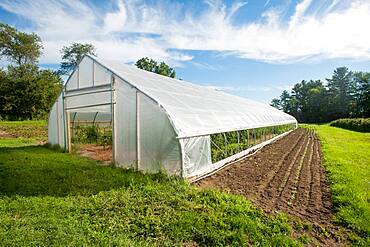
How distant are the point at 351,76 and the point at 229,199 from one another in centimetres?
7210

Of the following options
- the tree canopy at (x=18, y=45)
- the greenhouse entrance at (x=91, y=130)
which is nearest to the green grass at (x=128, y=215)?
the greenhouse entrance at (x=91, y=130)

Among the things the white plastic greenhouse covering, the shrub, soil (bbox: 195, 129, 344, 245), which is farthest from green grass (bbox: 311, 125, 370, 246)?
the shrub

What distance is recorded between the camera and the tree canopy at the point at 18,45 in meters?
31.7

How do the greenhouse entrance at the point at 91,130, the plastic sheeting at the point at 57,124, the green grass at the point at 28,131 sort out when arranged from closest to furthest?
1. the plastic sheeting at the point at 57,124
2. the greenhouse entrance at the point at 91,130
3. the green grass at the point at 28,131

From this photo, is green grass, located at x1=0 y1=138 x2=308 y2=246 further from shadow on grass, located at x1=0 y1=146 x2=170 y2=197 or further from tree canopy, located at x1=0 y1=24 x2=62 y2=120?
tree canopy, located at x1=0 y1=24 x2=62 y2=120

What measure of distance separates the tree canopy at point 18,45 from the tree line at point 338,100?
188ft

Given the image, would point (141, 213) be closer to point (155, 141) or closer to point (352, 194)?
point (155, 141)

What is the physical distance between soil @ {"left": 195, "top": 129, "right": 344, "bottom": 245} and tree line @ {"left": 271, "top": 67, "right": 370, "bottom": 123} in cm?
5103

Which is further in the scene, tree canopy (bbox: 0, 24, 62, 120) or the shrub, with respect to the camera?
tree canopy (bbox: 0, 24, 62, 120)

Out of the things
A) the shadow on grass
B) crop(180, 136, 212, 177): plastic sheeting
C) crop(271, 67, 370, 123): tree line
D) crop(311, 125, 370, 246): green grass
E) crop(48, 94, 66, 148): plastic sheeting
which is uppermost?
crop(271, 67, 370, 123): tree line

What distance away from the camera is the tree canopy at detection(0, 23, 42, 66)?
104 ft

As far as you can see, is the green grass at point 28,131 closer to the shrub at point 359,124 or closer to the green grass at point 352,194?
the green grass at point 352,194

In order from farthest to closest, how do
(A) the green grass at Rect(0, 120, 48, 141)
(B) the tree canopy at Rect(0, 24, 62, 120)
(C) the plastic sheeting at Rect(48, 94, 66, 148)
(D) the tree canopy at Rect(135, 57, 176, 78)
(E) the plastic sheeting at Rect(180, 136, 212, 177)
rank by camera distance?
(D) the tree canopy at Rect(135, 57, 176, 78) → (B) the tree canopy at Rect(0, 24, 62, 120) → (A) the green grass at Rect(0, 120, 48, 141) → (C) the plastic sheeting at Rect(48, 94, 66, 148) → (E) the plastic sheeting at Rect(180, 136, 212, 177)

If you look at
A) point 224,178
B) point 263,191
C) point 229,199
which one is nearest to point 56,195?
point 229,199
